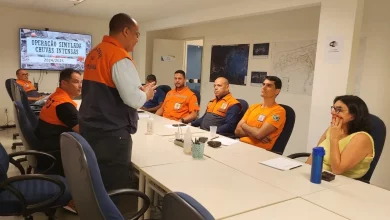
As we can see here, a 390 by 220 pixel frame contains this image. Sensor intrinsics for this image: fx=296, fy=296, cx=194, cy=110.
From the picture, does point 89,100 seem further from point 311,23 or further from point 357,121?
point 311,23

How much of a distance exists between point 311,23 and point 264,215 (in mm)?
3724

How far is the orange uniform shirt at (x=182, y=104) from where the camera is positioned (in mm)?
4203

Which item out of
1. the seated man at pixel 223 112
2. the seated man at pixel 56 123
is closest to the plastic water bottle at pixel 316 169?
the seated man at pixel 223 112

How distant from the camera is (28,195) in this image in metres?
1.91

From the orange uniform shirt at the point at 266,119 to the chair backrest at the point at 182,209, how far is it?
2.24 m

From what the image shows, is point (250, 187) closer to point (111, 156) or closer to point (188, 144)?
point (188, 144)

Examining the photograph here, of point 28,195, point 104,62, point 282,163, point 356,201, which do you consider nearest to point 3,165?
point 28,195

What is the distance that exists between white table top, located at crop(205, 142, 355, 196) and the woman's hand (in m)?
0.25

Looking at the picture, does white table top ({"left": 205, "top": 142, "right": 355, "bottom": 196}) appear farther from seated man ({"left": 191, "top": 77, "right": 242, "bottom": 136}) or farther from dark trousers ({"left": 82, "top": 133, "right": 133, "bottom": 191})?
seated man ({"left": 191, "top": 77, "right": 242, "bottom": 136})

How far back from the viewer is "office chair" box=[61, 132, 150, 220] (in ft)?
3.41

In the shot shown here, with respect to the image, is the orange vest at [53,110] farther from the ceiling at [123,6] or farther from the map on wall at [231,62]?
the map on wall at [231,62]

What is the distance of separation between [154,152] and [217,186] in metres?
0.76

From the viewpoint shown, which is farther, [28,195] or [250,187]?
[28,195]

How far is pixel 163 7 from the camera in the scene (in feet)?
16.7
